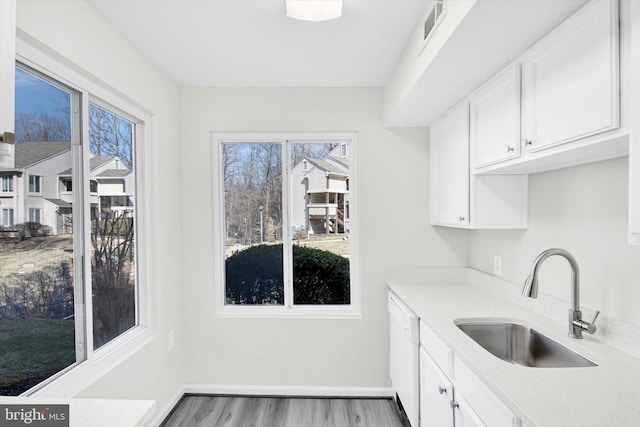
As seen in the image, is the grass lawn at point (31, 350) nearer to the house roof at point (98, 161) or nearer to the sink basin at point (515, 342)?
the house roof at point (98, 161)

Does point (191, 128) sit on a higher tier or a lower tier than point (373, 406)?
higher

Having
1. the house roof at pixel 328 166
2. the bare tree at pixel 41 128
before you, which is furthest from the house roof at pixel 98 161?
the house roof at pixel 328 166

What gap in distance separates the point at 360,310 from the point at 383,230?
68 centimetres

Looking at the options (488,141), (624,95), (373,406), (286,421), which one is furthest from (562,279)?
(286,421)

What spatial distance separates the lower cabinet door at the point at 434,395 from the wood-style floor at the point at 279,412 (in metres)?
0.63

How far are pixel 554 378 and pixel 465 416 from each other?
16.5 inches

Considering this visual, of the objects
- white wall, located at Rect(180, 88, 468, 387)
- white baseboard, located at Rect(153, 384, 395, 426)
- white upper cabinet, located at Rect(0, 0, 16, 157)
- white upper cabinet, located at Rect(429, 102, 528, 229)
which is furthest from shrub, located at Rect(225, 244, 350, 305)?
white upper cabinet, located at Rect(0, 0, 16, 157)

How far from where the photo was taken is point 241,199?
9.76 feet

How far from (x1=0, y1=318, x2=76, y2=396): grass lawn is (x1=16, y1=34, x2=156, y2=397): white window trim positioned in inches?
1.8

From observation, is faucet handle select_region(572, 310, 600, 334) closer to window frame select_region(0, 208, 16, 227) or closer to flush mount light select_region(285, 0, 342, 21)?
flush mount light select_region(285, 0, 342, 21)

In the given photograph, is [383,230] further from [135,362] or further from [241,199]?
[135,362]

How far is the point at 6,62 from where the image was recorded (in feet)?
2.87

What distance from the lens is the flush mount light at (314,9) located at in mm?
1710

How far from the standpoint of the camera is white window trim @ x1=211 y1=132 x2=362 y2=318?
2.89m
